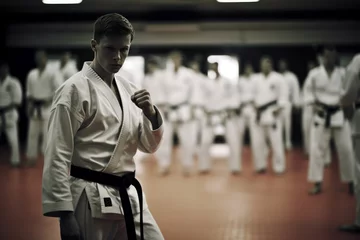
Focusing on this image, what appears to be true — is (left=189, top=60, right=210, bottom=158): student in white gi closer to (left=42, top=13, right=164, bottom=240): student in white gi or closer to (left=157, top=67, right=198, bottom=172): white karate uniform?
(left=157, top=67, right=198, bottom=172): white karate uniform

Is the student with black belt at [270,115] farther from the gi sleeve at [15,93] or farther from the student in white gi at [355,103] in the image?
the gi sleeve at [15,93]

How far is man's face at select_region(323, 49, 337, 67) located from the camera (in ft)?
20.2

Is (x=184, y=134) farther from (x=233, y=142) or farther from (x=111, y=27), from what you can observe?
(x=111, y=27)

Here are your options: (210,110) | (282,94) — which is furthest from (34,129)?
(282,94)

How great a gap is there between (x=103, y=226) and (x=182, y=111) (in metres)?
6.13

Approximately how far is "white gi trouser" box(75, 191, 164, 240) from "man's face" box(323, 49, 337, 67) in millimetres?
4492

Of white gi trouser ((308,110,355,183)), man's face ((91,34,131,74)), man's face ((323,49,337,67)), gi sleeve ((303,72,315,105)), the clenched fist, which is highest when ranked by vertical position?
man's face ((323,49,337,67))

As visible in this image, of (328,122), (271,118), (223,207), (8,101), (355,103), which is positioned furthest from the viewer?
(8,101)

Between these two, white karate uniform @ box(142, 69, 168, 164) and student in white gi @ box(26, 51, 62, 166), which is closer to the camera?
white karate uniform @ box(142, 69, 168, 164)

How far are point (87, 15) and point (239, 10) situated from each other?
298cm

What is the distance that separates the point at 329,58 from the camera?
6.21m

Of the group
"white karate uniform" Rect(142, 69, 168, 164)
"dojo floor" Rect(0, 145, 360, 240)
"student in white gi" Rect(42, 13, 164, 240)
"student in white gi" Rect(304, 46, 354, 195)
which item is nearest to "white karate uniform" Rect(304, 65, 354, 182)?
"student in white gi" Rect(304, 46, 354, 195)

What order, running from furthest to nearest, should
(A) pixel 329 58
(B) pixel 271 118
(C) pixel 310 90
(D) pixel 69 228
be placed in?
(B) pixel 271 118
(C) pixel 310 90
(A) pixel 329 58
(D) pixel 69 228

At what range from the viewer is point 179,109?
827 centimetres
